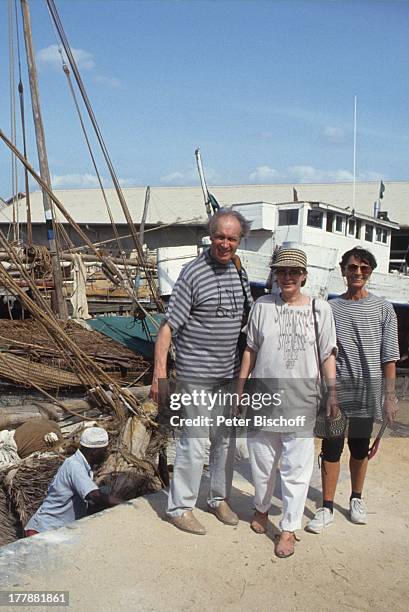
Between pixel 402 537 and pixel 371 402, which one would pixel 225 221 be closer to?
pixel 371 402

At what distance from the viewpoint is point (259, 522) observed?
3557 mm

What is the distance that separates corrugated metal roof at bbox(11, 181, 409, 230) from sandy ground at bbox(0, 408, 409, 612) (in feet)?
94.5

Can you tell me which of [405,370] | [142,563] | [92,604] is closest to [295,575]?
[142,563]

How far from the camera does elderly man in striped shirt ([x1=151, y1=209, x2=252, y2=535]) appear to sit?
3.36 m

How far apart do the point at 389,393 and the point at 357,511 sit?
753 mm

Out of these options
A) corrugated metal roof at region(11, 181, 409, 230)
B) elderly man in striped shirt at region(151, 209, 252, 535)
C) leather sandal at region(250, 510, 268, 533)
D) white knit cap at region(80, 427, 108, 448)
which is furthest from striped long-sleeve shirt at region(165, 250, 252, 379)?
corrugated metal roof at region(11, 181, 409, 230)

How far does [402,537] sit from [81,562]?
5.97 ft

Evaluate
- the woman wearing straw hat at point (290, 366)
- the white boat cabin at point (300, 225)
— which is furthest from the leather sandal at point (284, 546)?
the white boat cabin at point (300, 225)

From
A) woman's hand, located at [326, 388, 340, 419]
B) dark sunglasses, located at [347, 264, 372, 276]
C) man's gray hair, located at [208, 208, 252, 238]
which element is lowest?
woman's hand, located at [326, 388, 340, 419]

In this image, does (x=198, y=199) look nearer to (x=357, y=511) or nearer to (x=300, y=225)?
(x=300, y=225)

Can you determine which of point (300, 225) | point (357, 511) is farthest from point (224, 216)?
point (300, 225)

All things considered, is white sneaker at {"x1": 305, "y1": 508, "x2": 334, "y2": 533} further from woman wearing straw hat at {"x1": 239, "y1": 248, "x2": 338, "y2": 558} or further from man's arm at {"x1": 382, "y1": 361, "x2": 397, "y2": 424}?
man's arm at {"x1": 382, "y1": 361, "x2": 397, "y2": 424}

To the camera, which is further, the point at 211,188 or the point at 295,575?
the point at 211,188

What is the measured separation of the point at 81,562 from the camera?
3.10m
